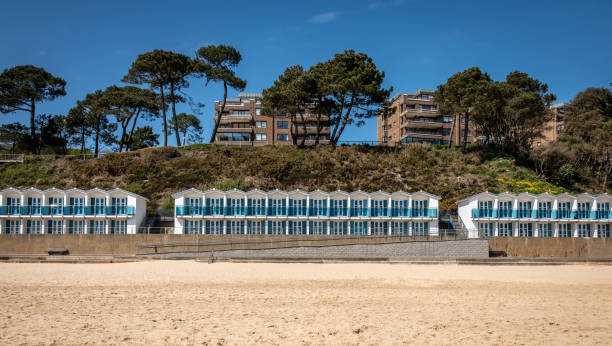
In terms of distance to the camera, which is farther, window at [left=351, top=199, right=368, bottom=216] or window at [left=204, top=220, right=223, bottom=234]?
window at [left=351, top=199, right=368, bottom=216]

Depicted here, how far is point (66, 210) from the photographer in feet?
122

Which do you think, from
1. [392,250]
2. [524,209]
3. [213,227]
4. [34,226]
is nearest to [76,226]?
[34,226]

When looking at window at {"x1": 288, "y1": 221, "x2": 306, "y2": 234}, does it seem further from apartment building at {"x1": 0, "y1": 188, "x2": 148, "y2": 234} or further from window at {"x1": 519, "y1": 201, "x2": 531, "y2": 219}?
window at {"x1": 519, "y1": 201, "x2": 531, "y2": 219}

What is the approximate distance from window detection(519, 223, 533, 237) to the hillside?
6900 mm

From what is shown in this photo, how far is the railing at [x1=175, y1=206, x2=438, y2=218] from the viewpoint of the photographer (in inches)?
1506

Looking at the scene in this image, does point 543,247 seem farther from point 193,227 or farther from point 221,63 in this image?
point 221,63

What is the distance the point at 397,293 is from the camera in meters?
19.0

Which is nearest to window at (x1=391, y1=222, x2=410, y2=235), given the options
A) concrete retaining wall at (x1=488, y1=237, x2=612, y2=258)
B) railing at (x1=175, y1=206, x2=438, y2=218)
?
railing at (x1=175, y1=206, x2=438, y2=218)

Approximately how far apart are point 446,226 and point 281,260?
653 inches

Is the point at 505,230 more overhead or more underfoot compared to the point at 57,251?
more overhead

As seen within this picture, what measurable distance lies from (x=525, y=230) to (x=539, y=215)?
5.53 feet

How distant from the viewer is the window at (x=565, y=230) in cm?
3891

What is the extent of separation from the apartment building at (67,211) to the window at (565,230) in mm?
35347

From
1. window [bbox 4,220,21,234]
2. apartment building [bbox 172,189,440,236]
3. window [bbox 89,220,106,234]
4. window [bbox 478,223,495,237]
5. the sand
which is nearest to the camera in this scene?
the sand
